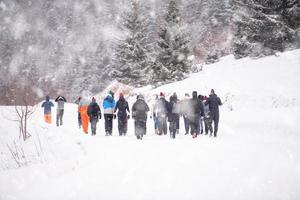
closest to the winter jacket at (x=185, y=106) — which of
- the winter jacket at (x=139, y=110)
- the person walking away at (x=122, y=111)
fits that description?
the winter jacket at (x=139, y=110)

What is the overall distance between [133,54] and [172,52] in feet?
22.1

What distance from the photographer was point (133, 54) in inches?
1387

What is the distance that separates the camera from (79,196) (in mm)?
7305

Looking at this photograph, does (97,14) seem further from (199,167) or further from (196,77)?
(199,167)

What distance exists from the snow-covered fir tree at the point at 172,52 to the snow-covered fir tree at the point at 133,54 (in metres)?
4.15

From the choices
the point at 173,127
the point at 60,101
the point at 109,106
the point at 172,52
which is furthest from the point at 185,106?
the point at 172,52

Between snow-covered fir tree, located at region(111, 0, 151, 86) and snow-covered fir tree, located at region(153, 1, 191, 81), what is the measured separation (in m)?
4.15

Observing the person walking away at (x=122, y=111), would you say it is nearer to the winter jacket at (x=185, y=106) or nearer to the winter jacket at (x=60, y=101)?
the winter jacket at (x=185, y=106)

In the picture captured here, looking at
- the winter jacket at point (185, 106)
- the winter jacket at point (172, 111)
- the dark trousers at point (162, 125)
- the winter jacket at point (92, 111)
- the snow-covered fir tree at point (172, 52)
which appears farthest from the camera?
the snow-covered fir tree at point (172, 52)

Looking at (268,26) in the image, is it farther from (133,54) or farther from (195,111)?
(133,54)

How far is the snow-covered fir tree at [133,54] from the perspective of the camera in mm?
35188

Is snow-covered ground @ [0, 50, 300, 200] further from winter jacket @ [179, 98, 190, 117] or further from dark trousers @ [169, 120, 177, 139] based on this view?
winter jacket @ [179, 98, 190, 117]

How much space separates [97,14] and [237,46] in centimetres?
5844

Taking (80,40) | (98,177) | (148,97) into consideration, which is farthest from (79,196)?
A: (80,40)
